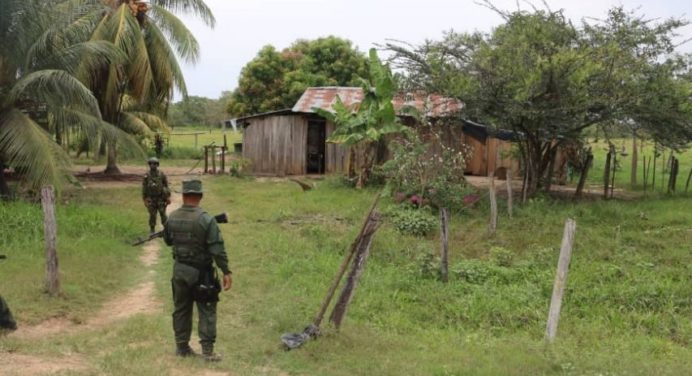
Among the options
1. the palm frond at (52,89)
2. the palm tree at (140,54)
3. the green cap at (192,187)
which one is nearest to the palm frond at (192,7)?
the palm tree at (140,54)

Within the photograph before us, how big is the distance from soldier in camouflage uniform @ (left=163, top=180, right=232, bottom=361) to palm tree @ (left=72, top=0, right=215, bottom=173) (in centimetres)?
1397

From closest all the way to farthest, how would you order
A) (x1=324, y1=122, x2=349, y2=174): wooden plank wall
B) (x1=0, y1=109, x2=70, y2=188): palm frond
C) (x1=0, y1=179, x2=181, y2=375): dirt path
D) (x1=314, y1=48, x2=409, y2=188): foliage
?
1. (x1=0, y1=179, x2=181, y2=375): dirt path
2. (x1=0, y1=109, x2=70, y2=188): palm frond
3. (x1=314, y1=48, x2=409, y2=188): foliage
4. (x1=324, y1=122, x2=349, y2=174): wooden plank wall

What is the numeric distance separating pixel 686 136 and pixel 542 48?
15.1ft

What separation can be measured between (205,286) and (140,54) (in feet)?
50.9

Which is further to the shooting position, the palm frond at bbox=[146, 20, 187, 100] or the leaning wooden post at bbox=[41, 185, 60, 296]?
the palm frond at bbox=[146, 20, 187, 100]

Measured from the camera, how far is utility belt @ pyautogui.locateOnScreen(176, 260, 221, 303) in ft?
17.9

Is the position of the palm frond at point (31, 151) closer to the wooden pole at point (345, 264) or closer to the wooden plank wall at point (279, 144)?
the wooden pole at point (345, 264)

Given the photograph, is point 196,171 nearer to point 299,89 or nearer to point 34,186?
point 299,89

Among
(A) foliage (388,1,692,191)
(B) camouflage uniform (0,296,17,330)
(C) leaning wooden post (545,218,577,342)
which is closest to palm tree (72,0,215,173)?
(A) foliage (388,1,692,191)

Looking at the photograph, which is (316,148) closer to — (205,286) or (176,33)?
(176,33)

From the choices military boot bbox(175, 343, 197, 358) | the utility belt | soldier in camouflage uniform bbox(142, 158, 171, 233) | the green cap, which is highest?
the green cap

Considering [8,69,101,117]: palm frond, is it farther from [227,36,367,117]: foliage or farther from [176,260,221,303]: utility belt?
[227,36,367,117]: foliage

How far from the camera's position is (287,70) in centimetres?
3184

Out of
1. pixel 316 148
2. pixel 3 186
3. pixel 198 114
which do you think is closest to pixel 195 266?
pixel 3 186
